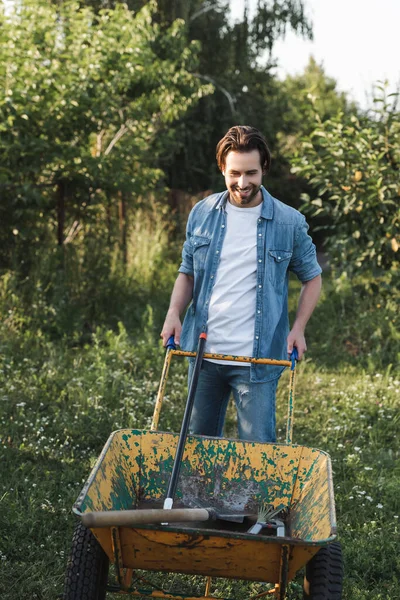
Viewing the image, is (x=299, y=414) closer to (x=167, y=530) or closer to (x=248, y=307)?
(x=248, y=307)

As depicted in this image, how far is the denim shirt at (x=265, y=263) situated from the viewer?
127 inches

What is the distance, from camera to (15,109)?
646cm

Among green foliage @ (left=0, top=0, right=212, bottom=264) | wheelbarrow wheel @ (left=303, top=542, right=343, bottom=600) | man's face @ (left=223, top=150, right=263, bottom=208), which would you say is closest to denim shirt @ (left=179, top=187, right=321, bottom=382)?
man's face @ (left=223, top=150, right=263, bottom=208)

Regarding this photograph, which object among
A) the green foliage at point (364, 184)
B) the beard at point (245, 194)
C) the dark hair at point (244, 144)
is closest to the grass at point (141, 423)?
the green foliage at point (364, 184)

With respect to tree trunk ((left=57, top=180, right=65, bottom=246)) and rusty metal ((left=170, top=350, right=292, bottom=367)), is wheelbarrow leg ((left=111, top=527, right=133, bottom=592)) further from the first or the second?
tree trunk ((left=57, top=180, right=65, bottom=246))

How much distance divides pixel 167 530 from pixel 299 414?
3360 millimetres

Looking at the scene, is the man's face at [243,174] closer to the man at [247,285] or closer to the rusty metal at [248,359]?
the man at [247,285]

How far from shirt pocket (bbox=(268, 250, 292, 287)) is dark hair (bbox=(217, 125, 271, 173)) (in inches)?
13.6

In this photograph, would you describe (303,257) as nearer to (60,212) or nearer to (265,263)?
(265,263)

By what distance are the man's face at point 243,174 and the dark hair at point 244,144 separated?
2cm

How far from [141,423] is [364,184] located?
3.29m

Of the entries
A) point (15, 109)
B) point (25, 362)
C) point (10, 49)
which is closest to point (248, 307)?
point (25, 362)

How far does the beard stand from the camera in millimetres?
3154

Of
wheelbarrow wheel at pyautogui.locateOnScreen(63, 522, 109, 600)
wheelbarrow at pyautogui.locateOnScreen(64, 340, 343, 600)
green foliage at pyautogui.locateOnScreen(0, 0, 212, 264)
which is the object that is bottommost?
wheelbarrow wheel at pyautogui.locateOnScreen(63, 522, 109, 600)
